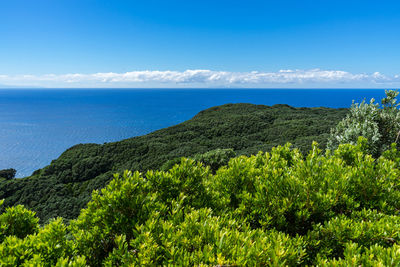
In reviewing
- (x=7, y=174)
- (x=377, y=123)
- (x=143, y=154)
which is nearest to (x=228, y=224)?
(x=377, y=123)

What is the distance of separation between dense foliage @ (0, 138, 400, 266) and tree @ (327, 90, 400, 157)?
6.80m

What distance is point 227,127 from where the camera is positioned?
7306 cm

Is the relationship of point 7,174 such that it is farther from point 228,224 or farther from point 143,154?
point 228,224

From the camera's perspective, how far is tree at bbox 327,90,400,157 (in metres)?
13.7

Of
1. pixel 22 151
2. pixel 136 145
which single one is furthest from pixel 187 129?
pixel 22 151

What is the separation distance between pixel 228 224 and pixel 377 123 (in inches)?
587

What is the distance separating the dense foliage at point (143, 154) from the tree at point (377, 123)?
1943 cm

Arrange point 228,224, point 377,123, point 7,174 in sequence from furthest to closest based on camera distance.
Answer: point 7,174, point 377,123, point 228,224

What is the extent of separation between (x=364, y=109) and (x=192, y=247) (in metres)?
16.0

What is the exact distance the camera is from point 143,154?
185ft

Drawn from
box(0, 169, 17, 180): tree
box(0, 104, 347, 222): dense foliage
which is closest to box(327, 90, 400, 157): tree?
box(0, 104, 347, 222): dense foliage

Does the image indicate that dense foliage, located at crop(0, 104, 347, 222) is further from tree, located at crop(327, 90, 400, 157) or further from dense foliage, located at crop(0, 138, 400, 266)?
dense foliage, located at crop(0, 138, 400, 266)

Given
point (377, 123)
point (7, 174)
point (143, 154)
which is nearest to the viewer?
point (377, 123)

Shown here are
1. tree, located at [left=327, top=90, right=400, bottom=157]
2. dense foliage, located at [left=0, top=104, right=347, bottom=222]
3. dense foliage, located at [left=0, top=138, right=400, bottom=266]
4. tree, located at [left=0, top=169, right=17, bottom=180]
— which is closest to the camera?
dense foliage, located at [left=0, top=138, right=400, bottom=266]
